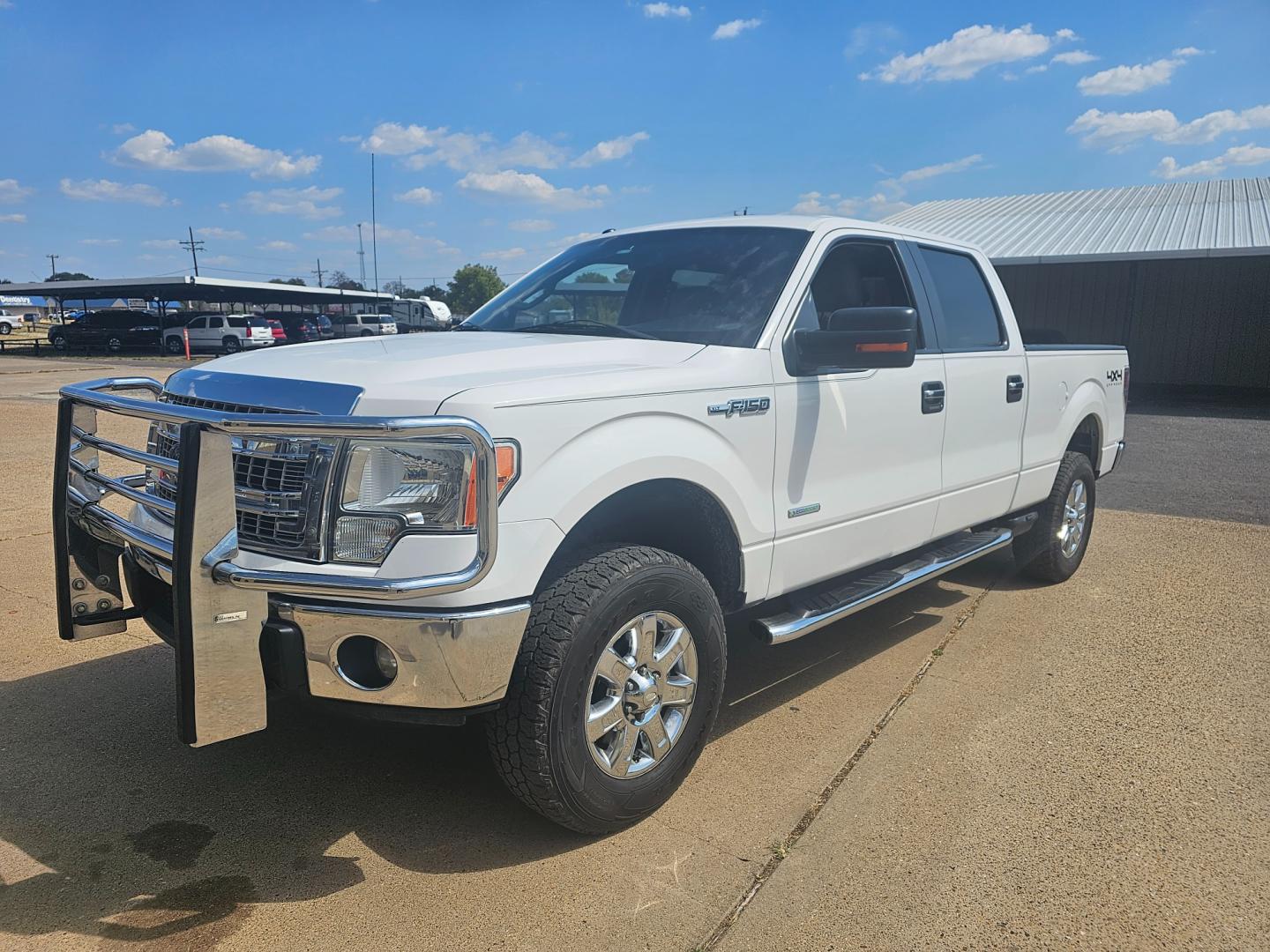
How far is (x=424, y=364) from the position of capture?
286 cm

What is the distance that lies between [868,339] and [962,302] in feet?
5.94

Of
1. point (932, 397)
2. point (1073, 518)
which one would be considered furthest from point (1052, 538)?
point (932, 397)

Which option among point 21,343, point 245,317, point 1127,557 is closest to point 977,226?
point 1127,557

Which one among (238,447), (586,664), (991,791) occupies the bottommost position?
(991,791)

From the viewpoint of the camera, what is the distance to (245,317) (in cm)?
4244

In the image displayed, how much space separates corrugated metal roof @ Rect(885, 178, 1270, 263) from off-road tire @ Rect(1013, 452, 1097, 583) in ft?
40.6

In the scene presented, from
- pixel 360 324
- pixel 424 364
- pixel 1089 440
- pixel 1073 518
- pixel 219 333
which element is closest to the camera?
pixel 424 364

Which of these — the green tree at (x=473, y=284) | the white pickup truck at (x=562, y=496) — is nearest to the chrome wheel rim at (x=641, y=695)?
the white pickup truck at (x=562, y=496)

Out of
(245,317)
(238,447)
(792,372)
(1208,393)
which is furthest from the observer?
(245,317)

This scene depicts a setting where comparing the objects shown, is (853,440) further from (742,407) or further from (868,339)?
(742,407)

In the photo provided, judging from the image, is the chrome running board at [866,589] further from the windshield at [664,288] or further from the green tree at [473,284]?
the green tree at [473,284]

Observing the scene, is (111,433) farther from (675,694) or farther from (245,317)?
(245,317)

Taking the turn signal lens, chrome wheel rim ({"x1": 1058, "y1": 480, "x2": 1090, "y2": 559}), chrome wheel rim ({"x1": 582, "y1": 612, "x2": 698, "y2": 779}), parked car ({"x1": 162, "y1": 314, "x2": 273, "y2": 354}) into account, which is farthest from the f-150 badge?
parked car ({"x1": 162, "y1": 314, "x2": 273, "y2": 354})

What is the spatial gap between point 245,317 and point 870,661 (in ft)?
141
